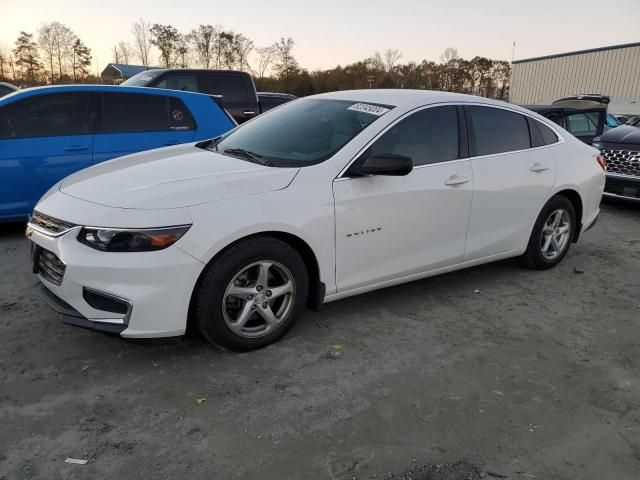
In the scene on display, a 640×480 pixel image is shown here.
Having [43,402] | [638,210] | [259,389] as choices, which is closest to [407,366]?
[259,389]

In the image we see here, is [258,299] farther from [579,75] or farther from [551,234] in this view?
[579,75]

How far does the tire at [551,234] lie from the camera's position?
4.73 meters

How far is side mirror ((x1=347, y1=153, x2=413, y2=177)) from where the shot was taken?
3340mm

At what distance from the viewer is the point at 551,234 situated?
16.1ft

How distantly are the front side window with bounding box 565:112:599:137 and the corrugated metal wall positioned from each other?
4309 cm

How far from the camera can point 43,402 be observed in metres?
2.74

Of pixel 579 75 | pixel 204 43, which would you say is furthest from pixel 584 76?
pixel 204 43

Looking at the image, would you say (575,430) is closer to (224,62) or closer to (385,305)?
(385,305)

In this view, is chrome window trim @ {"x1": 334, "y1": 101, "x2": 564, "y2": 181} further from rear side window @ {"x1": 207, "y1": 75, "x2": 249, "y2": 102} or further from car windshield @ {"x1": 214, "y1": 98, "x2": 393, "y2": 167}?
rear side window @ {"x1": 207, "y1": 75, "x2": 249, "y2": 102}

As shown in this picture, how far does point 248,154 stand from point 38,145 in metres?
2.97

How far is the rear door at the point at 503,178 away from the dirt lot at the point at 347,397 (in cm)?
60

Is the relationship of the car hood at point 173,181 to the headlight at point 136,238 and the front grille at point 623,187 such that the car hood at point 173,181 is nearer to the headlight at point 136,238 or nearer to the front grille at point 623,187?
the headlight at point 136,238

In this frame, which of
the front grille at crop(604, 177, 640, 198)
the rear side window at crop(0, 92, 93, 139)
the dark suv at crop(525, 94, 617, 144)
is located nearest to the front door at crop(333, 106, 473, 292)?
the rear side window at crop(0, 92, 93, 139)

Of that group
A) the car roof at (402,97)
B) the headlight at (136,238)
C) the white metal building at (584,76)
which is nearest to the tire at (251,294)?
the headlight at (136,238)
